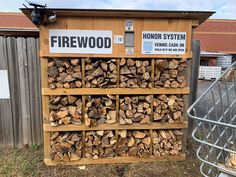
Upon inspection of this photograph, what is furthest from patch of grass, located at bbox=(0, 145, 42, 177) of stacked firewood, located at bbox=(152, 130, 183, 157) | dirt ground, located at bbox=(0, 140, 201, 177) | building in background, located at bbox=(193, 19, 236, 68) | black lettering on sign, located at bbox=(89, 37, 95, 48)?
building in background, located at bbox=(193, 19, 236, 68)

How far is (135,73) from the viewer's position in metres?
3.15

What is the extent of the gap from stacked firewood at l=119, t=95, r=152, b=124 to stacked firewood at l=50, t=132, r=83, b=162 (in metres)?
0.63

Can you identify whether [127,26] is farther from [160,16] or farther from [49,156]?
[49,156]

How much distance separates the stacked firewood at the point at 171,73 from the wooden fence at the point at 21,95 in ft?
5.73

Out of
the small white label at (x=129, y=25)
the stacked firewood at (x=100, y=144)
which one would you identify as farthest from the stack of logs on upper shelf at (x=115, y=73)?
→ the stacked firewood at (x=100, y=144)

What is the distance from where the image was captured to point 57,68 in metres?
3.05

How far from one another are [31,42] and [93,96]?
1.27m

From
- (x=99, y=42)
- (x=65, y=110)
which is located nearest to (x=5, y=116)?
(x=65, y=110)

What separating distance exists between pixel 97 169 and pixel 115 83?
1.14m

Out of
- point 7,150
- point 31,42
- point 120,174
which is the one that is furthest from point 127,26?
point 7,150

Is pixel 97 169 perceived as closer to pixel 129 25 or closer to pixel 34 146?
pixel 34 146

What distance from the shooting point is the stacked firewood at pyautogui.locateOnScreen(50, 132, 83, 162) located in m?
3.21

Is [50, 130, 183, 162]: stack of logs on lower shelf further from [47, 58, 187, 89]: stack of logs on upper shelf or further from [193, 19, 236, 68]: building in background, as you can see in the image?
[193, 19, 236, 68]: building in background

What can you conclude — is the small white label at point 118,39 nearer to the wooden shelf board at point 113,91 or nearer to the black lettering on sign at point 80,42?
the black lettering on sign at point 80,42
